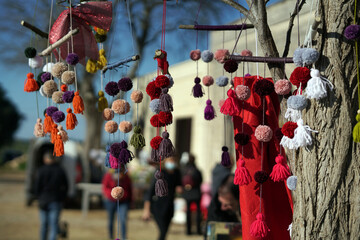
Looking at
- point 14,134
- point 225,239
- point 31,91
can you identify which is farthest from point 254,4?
point 14,134

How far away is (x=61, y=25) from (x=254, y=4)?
1189mm

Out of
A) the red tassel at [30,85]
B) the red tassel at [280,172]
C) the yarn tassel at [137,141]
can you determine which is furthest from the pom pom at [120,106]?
the red tassel at [280,172]

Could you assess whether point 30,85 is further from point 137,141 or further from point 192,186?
point 192,186

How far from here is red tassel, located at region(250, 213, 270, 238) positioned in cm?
233

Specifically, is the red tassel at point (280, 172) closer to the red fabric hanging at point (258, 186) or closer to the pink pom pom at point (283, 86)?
the red fabric hanging at point (258, 186)

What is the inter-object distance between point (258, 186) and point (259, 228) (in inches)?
10.4

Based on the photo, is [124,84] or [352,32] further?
[124,84]

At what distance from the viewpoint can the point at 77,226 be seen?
412 inches

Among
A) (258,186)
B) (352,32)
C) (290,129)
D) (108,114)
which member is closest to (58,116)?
(108,114)

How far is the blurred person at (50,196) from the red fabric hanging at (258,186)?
4494 mm

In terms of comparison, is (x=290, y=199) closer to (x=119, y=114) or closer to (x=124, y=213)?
(x=119, y=114)

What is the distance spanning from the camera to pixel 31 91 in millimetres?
2771

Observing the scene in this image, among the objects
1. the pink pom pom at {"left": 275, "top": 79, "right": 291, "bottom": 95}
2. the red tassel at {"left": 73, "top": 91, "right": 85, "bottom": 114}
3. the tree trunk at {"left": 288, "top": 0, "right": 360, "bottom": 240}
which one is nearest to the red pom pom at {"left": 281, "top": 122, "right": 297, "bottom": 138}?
the tree trunk at {"left": 288, "top": 0, "right": 360, "bottom": 240}

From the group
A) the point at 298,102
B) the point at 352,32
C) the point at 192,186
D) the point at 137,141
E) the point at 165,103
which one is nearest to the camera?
the point at 352,32
